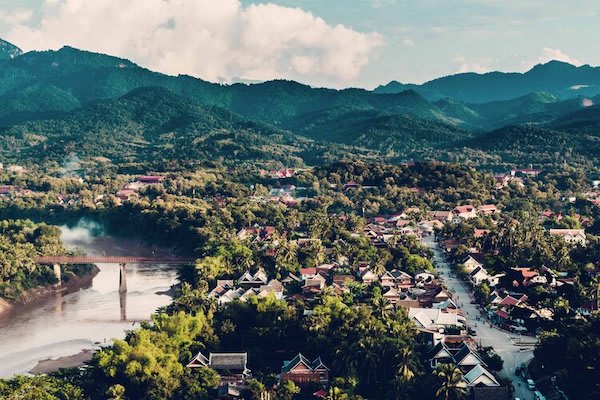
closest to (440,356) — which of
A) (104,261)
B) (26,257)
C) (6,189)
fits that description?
(104,261)

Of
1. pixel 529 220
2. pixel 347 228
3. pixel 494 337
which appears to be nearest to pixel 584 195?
pixel 529 220

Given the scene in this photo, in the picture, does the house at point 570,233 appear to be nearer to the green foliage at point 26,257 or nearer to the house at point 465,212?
the house at point 465,212

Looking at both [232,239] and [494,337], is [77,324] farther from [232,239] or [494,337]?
[494,337]

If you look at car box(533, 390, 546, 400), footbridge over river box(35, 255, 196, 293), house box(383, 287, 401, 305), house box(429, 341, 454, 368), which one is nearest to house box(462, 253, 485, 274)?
house box(383, 287, 401, 305)

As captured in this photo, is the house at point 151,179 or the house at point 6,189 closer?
the house at point 6,189

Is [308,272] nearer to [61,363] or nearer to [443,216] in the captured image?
[61,363]

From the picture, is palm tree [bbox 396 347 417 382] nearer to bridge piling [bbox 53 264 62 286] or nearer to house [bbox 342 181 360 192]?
bridge piling [bbox 53 264 62 286]

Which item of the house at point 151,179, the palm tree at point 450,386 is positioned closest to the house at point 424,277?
the palm tree at point 450,386
